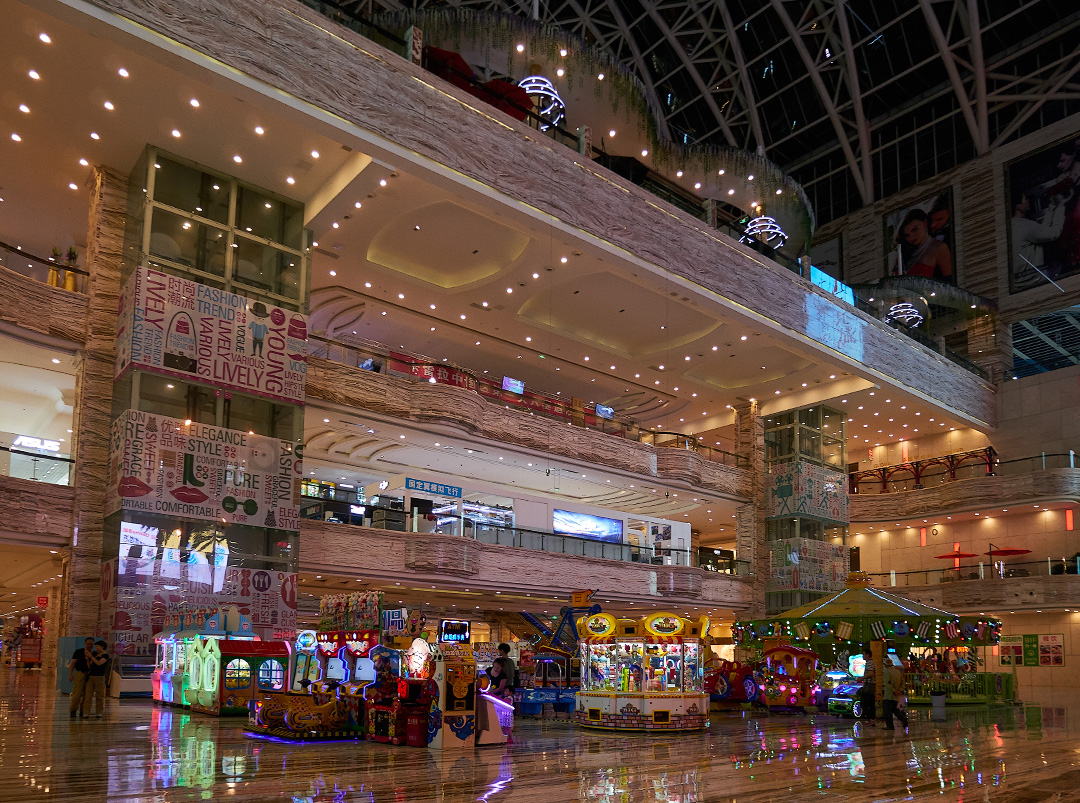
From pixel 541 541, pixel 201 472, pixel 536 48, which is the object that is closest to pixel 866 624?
pixel 541 541

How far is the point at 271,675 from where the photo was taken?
569 inches

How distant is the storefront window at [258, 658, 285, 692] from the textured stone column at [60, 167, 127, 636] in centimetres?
451

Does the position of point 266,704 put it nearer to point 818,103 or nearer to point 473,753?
point 473,753

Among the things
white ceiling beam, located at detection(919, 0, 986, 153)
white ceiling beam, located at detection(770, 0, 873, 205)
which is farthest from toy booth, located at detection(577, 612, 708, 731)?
white ceiling beam, located at detection(770, 0, 873, 205)

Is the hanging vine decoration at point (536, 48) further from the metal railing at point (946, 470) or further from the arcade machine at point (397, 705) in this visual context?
the metal railing at point (946, 470)

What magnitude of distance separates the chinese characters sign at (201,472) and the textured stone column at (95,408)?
40 centimetres

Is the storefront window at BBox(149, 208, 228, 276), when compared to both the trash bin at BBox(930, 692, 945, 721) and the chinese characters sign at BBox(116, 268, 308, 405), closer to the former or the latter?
the chinese characters sign at BBox(116, 268, 308, 405)

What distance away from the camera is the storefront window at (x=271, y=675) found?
46.9 feet

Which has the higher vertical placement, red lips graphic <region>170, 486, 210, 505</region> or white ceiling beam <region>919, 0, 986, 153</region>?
white ceiling beam <region>919, 0, 986, 153</region>

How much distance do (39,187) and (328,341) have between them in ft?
23.8

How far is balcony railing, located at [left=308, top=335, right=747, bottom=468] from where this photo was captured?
23.2 metres

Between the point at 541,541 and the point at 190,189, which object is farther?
the point at 541,541

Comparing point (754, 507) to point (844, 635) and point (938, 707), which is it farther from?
point (938, 707)

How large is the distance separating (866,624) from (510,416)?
431 inches
